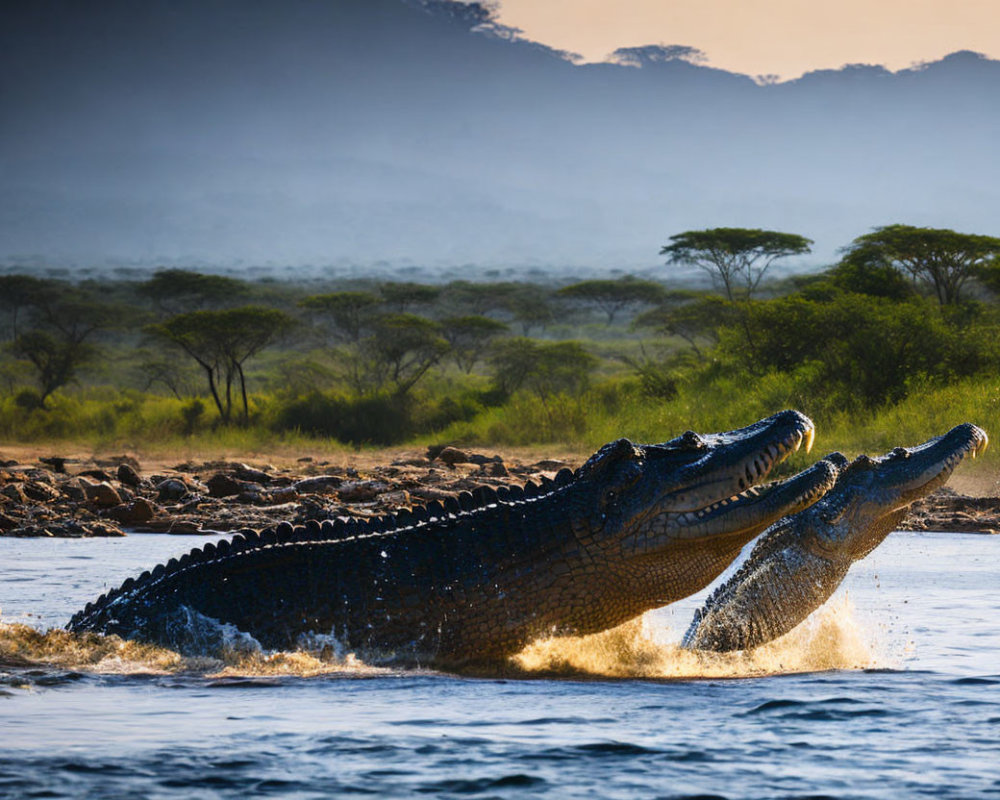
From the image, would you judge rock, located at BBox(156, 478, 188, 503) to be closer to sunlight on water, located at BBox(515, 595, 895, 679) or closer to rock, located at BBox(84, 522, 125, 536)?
rock, located at BBox(84, 522, 125, 536)

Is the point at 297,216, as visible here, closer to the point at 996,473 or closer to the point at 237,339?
the point at 237,339

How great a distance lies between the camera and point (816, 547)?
7.39m

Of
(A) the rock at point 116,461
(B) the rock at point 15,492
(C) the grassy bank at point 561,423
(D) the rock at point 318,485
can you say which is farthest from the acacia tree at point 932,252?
(B) the rock at point 15,492

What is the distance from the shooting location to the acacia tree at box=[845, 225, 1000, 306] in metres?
31.6

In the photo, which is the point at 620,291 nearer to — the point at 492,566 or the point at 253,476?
the point at 253,476

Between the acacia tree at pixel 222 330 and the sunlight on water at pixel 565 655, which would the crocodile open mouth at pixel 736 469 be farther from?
the acacia tree at pixel 222 330

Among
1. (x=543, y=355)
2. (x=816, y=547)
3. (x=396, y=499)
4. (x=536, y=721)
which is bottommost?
(x=396, y=499)

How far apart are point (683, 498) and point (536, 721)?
4.97 feet

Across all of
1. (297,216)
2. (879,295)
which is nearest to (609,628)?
(879,295)

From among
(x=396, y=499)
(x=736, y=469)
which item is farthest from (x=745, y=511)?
(x=396, y=499)

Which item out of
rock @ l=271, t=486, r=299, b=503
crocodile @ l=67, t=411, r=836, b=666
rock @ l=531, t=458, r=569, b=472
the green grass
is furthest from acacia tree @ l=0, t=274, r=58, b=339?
crocodile @ l=67, t=411, r=836, b=666

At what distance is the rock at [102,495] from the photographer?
15.5 m

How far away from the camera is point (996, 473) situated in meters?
17.5

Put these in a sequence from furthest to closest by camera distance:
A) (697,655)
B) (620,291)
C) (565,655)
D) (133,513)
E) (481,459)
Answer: (620,291)
(481,459)
(133,513)
(697,655)
(565,655)
